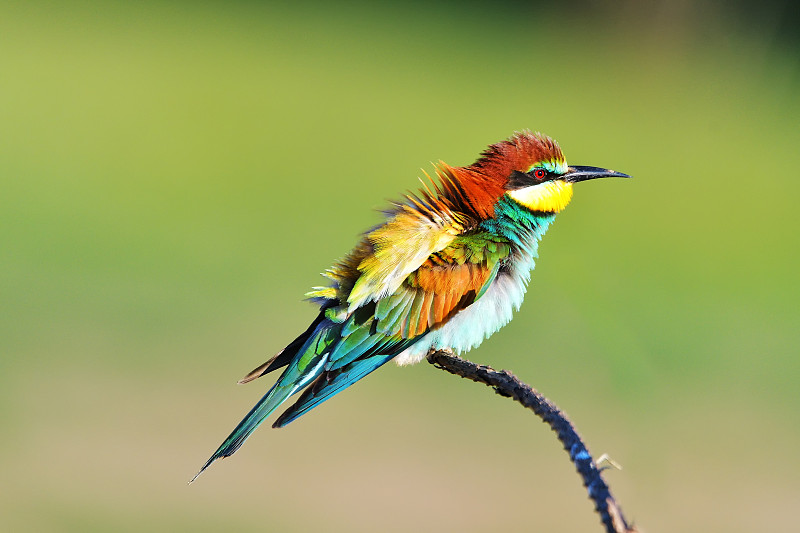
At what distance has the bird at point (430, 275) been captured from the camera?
1829mm

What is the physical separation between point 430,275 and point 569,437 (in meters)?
0.87

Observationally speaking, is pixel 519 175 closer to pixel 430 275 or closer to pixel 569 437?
pixel 430 275

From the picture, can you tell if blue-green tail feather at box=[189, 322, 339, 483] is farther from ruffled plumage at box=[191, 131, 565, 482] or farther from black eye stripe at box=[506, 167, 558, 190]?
black eye stripe at box=[506, 167, 558, 190]

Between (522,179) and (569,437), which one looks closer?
(569,437)

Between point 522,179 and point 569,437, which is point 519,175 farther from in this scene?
point 569,437

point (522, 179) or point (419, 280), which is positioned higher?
point (522, 179)

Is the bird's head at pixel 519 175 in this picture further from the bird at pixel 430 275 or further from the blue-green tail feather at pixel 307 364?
the blue-green tail feather at pixel 307 364

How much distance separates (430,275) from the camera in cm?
186

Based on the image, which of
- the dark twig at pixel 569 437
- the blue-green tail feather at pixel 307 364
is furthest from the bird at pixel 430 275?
the dark twig at pixel 569 437

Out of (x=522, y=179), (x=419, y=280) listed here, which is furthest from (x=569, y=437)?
(x=522, y=179)

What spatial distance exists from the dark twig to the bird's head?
1.40 feet

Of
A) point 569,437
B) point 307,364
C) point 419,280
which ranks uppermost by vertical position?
point 419,280

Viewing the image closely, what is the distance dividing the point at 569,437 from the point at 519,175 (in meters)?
0.99

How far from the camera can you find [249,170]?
8.10 m
